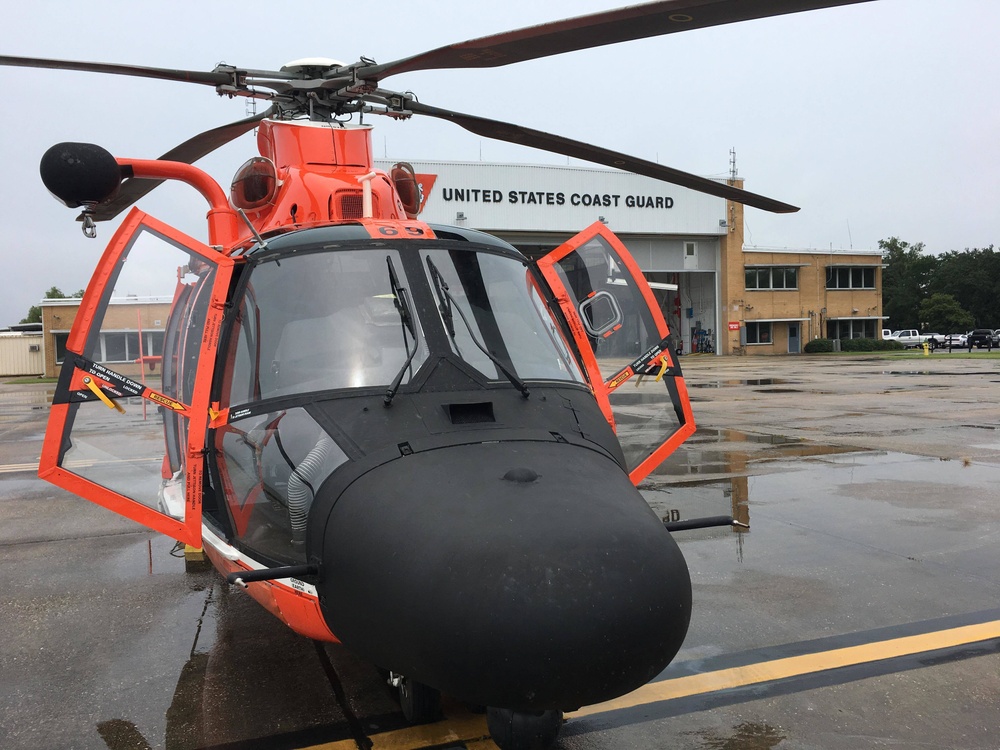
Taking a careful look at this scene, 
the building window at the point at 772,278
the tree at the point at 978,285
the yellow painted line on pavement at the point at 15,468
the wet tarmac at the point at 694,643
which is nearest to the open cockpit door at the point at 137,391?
the wet tarmac at the point at 694,643

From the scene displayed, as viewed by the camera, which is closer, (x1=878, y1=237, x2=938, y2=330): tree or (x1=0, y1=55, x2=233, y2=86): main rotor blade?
(x1=0, y1=55, x2=233, y2=86): main rotor blade

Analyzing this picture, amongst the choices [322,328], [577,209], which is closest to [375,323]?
[322,328]

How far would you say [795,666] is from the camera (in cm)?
427

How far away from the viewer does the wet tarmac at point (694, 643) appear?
364 cm

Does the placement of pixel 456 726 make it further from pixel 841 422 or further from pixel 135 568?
pixel 841 422

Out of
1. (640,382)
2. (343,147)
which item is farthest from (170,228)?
(640,382)

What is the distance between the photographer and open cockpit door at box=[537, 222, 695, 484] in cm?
492

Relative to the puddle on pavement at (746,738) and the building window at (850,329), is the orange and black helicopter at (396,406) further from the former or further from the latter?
the building window at (850,329)

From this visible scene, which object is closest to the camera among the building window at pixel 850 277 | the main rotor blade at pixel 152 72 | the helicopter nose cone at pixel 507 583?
the helicopter nose cone at pixel 507 583

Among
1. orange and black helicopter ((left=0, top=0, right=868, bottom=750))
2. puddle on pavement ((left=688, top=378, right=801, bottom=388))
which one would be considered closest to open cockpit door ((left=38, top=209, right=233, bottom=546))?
orange and black helicopter ((left=0, top=0, right=868, bottom=750))

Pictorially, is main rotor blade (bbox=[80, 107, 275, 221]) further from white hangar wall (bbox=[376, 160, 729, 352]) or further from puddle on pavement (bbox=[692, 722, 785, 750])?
white hangar wall (bbox=[376, 160, 729, 352])

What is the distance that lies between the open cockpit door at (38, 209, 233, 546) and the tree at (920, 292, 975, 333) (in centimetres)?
8409

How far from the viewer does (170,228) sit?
4.20 m

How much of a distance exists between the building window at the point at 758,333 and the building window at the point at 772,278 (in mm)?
2542
